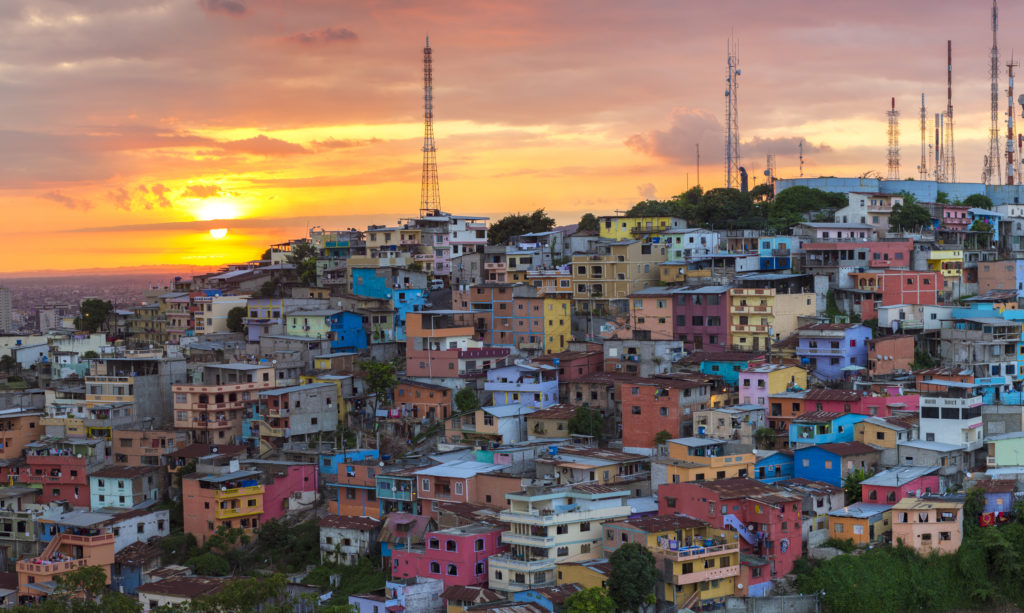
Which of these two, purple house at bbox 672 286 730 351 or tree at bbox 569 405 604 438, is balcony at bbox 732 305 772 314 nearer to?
purple house at bbox 672 286 730 351

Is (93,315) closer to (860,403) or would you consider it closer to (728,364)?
(728,364)

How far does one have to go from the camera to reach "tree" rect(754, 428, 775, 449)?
90.9 ft

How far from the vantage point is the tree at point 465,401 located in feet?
103

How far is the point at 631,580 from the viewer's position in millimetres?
22312

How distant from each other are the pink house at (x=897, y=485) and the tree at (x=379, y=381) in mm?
12069

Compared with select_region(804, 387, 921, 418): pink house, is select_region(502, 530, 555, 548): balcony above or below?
below

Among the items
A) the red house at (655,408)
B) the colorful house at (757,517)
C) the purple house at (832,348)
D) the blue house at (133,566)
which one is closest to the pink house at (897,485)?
the colorful house at (757,517)

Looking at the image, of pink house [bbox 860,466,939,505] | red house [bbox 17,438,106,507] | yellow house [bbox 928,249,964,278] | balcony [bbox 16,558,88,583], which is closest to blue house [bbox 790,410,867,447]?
pink house [bbox 860,466,939,505]

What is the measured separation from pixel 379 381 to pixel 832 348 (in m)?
11.2

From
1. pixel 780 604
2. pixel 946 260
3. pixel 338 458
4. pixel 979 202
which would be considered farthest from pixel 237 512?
pixel 979 202

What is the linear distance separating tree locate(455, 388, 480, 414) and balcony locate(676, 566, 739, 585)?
9645 millimetres

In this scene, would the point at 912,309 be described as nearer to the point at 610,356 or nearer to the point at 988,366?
the point at 988,366

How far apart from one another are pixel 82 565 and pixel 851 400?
16.8m

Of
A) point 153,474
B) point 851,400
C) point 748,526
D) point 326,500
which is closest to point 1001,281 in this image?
point 851,400
